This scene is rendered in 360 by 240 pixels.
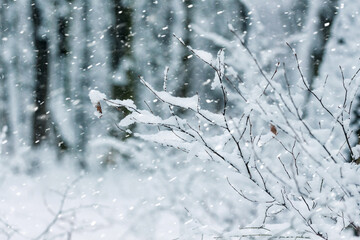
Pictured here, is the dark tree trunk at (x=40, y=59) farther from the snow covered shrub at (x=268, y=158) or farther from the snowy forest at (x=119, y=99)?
the snow covered shrub at (x=268, y=158)

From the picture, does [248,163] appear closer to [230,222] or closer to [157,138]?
[157,138]

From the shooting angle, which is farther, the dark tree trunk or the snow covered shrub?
the dark tree trunk

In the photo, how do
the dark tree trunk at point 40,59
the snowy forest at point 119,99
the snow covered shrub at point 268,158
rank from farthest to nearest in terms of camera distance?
the dark tree trunk at point 40,59
the snowy forest at point 119,99
the snow covered shrub at point 268,158

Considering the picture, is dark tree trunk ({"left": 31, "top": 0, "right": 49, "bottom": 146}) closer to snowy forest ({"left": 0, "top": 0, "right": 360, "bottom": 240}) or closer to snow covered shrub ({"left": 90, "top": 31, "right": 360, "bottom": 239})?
snowy forest ({"left": 0, "top": 0, "right": 360, "bottom": 240})

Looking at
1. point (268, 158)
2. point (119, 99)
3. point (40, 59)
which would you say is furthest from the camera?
point (40, 59)

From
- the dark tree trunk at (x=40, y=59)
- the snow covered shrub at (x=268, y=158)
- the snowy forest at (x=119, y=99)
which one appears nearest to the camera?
the snow covered shrub at (x=268, y=158)

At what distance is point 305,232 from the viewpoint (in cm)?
Result: 183

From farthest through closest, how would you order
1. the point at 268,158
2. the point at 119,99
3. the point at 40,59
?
the point at 40,59 < the point at 119,99 < the point at 268,158

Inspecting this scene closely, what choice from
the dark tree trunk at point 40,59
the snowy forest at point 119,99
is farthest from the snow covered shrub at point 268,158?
the dark tree trunk at point 40,59

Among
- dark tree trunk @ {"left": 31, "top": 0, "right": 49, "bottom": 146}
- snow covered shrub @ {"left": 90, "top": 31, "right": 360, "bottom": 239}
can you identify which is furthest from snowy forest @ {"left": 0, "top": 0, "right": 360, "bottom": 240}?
snow covered shrub @ {"left": 90, "top": 31, "right": 360, "bottom": 239}

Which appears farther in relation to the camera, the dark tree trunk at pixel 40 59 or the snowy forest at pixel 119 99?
the dark tree trunk at pixel 40 59

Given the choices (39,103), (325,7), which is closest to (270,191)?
(325,7)

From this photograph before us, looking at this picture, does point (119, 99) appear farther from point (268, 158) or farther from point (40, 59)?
point (40, 59)

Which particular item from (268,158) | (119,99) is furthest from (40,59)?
(268,158)
